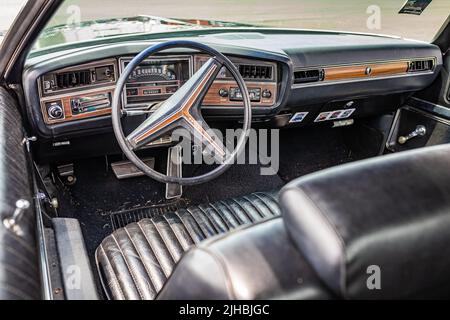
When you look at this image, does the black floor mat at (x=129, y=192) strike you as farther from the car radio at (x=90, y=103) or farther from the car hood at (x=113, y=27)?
the car hood at (x=113, y=27)

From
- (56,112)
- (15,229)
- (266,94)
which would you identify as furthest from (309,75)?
(15,229)

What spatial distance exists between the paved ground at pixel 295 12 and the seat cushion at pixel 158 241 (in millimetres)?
1039

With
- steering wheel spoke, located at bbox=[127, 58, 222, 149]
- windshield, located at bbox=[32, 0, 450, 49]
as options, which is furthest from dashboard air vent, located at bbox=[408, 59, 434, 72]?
steering wheel spoke, located at bbox=[127, 58, 222, 149]

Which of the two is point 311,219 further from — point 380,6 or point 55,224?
point 380,6

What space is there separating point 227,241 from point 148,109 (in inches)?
54.7

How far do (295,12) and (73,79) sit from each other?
6.08 ft

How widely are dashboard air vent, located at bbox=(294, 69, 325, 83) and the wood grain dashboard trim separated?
0.03 m

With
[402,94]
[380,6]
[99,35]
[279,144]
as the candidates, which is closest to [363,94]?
[402,94]

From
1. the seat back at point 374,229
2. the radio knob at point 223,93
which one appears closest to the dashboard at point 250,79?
the radio knob at point 223,93

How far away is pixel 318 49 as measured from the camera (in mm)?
2408

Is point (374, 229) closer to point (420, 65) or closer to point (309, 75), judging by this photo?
point (309, 75)

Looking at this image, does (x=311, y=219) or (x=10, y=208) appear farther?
(x=10, y=208)

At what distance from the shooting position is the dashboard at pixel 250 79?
1.97 meters

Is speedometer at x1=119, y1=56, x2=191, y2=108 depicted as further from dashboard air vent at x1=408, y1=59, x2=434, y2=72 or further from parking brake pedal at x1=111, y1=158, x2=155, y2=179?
dashboard air vent at x1=408, y1=59, x2=434, y2=72
